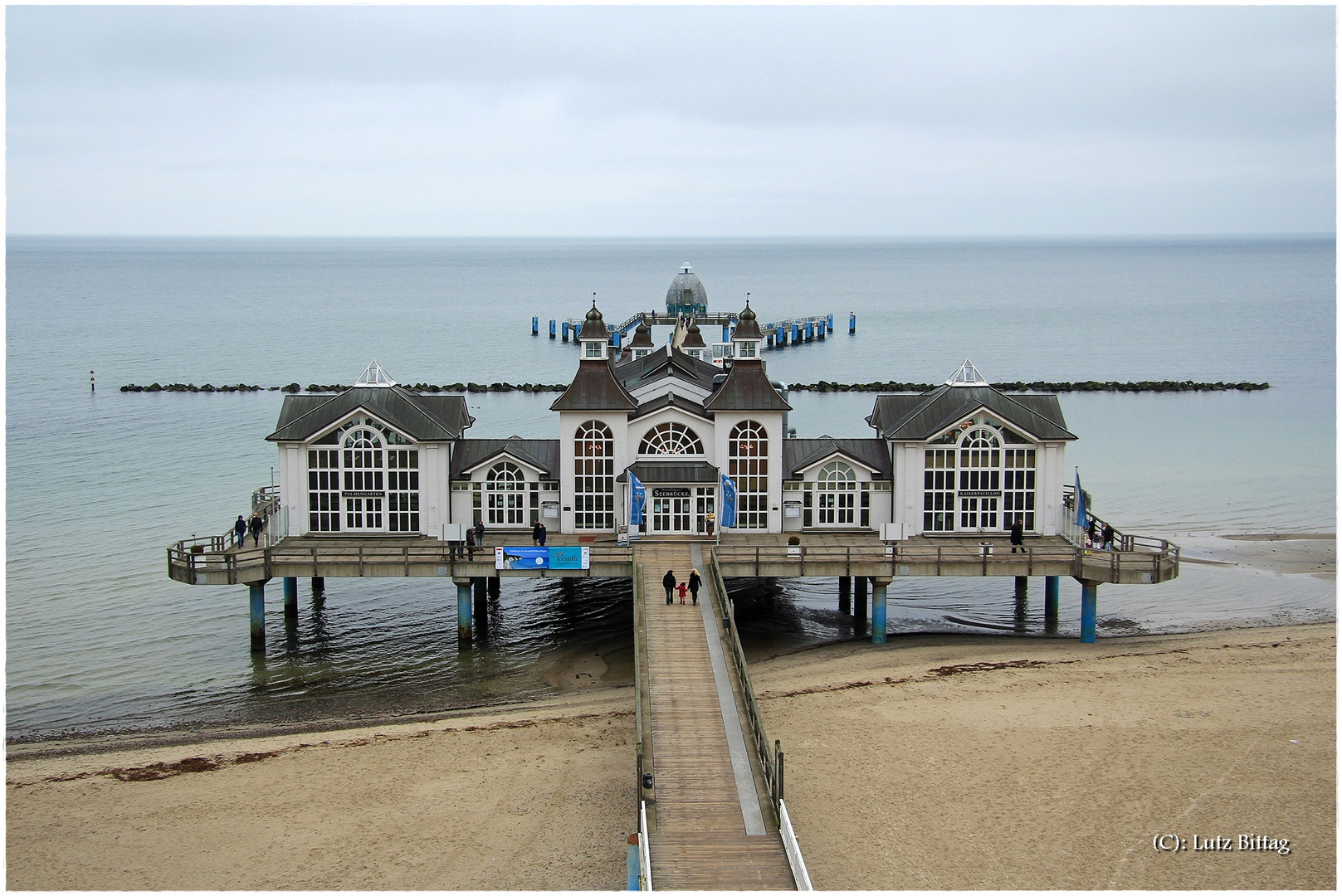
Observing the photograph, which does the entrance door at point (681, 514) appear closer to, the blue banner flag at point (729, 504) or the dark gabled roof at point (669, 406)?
the blue banner flag at point (729, 504)

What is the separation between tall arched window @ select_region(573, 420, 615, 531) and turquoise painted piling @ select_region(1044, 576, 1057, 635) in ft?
41.3

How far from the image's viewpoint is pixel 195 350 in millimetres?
116000

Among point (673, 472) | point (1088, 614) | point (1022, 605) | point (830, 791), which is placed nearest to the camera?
point (830, 791)

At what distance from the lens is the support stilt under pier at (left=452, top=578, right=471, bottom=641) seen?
111 feet

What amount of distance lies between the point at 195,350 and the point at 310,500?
8671 cm

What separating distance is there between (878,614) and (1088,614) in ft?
18.4

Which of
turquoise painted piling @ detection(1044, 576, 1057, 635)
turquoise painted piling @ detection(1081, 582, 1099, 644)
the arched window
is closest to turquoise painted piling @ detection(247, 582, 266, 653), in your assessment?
the arched window

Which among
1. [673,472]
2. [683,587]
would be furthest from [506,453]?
[683,587]

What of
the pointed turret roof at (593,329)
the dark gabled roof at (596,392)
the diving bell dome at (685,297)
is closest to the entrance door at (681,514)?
the dark gabled roof at (596,392)

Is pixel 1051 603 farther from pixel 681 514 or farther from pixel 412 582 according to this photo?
pixel 412 582

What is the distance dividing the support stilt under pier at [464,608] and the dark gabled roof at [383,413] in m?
4.23

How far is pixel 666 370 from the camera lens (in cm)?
Result: 4081

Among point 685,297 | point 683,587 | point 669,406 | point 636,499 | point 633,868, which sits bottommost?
point 633,868

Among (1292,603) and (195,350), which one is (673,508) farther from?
(195,350)
